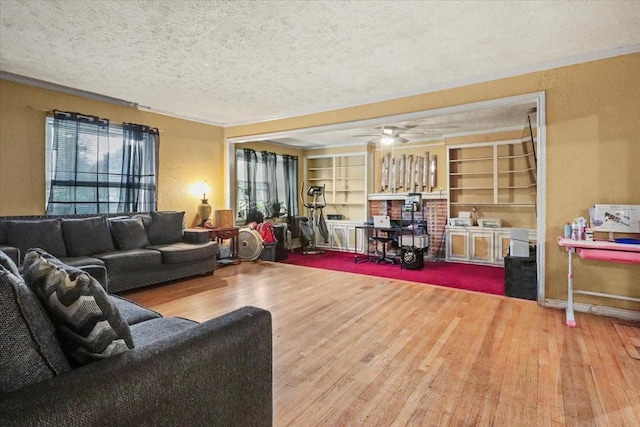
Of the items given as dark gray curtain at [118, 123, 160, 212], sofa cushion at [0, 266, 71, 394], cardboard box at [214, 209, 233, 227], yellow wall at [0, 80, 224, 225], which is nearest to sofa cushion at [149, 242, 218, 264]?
dark gray curtain at [118, 123, 160, 212]

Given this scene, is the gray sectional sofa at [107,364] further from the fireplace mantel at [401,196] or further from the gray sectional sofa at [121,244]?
the fireplace mantel at [401,196]

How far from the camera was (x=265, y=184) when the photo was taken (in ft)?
24.3

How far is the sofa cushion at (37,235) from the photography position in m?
3.59

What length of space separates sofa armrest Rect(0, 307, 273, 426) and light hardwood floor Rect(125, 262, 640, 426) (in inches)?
25.1

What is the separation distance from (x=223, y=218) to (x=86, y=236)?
224cm

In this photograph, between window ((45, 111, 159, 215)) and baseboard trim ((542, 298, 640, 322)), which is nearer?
baseboard trim ((542, 298, 640, 322))

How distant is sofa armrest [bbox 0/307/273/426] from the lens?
784 millimetres

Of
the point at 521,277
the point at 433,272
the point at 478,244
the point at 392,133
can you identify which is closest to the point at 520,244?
the point at 521,277

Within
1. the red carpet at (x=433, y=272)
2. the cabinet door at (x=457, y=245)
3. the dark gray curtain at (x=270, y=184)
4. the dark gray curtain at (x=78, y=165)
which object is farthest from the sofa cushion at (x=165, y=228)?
the cabinet door at (x=457, y=245)

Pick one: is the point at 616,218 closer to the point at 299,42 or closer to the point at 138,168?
the point at 299,42

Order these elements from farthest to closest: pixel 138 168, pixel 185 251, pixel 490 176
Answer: pixel 490 176
pixel 138 168
pixel 185 251

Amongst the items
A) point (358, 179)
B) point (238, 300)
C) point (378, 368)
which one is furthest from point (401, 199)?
point (378, 368)

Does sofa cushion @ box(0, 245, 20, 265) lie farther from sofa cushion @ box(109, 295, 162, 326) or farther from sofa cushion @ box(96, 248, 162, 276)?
sofa cushion @ box(109, 295, 162, 326)

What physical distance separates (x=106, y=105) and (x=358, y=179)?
5.17 m
